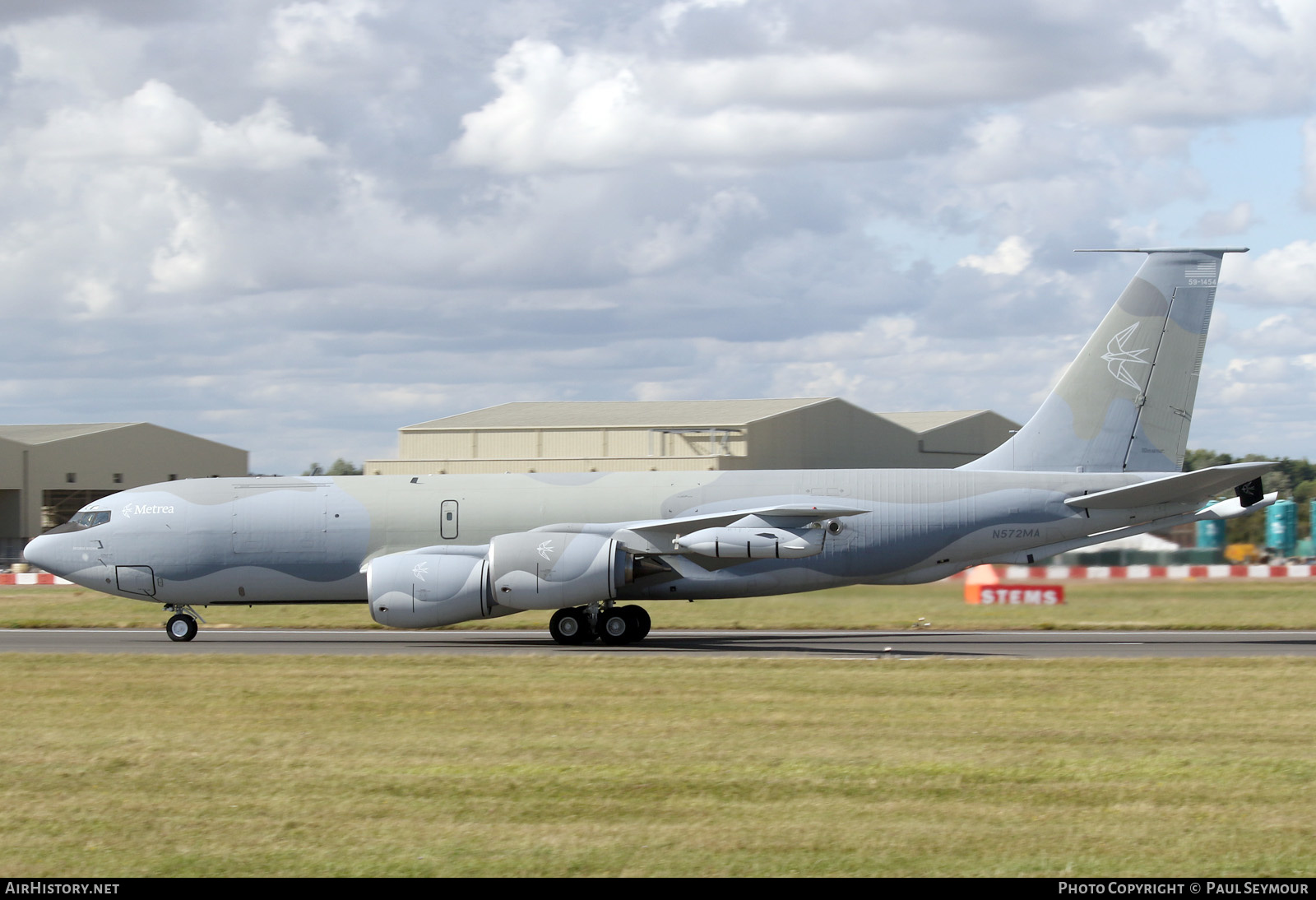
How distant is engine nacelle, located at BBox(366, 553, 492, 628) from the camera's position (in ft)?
78.9

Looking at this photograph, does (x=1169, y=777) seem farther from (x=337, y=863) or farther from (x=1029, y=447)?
(x=1029, y=447)

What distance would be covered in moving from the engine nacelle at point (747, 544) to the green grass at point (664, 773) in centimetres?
564

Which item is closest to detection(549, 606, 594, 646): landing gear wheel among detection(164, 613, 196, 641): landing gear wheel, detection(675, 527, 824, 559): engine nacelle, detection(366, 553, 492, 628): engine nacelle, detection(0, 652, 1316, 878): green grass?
detection(366, 553, 492, 628): engine nacelle

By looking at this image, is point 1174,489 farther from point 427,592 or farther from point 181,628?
point 181,628

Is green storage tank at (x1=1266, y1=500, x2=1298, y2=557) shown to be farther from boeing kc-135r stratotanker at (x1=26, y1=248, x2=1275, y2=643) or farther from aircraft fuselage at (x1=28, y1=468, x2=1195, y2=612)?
aircraft fuselage at (x1=28, y1=468, x2=1195, y2=612)

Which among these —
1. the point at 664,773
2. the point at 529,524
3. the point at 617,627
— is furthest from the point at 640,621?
the point at 664,773

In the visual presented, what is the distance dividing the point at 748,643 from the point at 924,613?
594cm

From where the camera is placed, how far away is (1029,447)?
26.6 meters

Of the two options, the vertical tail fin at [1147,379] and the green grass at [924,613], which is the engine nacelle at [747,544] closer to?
the green grass at [924,613]

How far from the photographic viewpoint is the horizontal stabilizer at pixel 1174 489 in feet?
78.0

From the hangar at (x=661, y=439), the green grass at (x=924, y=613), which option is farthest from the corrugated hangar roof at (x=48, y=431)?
the green grass at (x=924, y=613)

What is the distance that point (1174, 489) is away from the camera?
24594 millimetres

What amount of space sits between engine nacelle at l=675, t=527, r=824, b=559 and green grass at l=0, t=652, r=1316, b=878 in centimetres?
564
